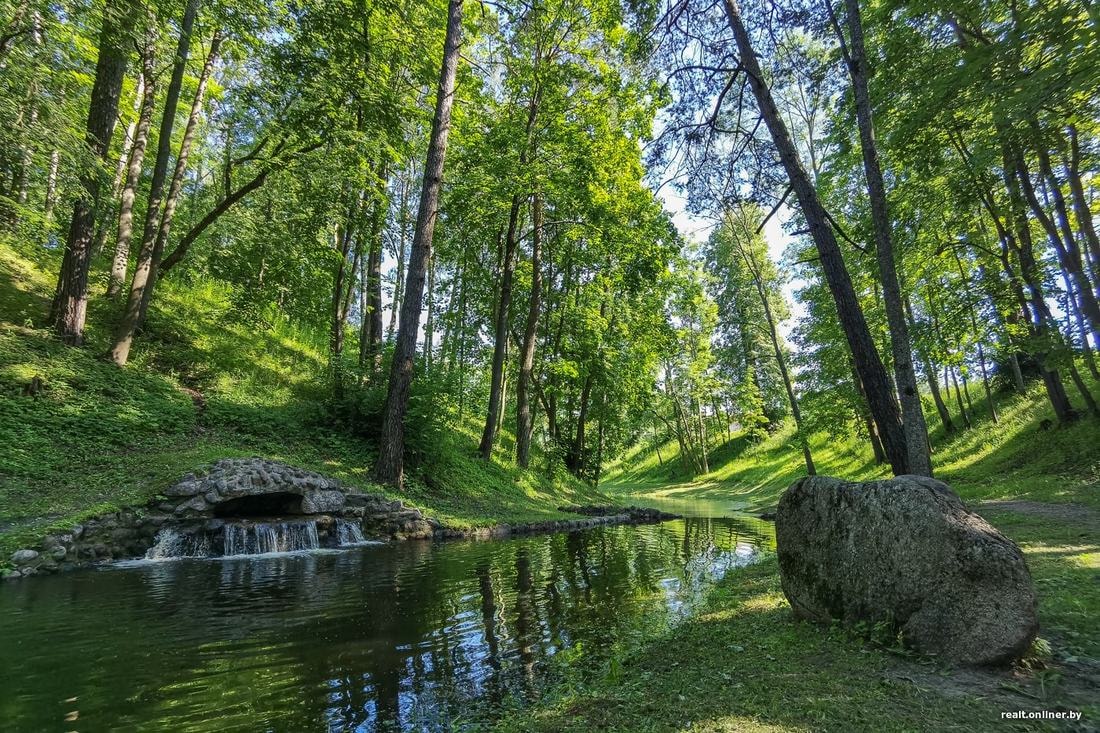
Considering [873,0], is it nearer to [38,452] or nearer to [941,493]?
[941,493]

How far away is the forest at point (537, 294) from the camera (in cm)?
447

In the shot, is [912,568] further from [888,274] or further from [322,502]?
[322,502]

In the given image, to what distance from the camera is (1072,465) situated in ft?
49.9

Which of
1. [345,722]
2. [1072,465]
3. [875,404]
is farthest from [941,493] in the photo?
[1072,465]

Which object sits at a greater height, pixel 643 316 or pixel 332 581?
pixel 643 316

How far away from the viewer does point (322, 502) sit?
11.4m

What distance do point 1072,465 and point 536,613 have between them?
59.5ft

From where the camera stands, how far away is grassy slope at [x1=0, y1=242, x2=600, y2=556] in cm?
945

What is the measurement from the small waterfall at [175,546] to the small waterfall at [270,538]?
385 mm

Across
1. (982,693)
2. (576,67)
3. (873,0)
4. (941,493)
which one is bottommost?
(982,693)

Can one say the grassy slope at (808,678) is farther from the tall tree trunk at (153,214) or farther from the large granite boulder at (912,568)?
the tall tree trunk at (153,214)

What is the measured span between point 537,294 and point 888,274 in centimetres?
1477

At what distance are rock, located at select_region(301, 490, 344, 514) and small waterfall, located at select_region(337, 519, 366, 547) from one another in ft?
1.13

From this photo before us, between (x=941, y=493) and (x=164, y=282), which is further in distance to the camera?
(x=164, y=282)
